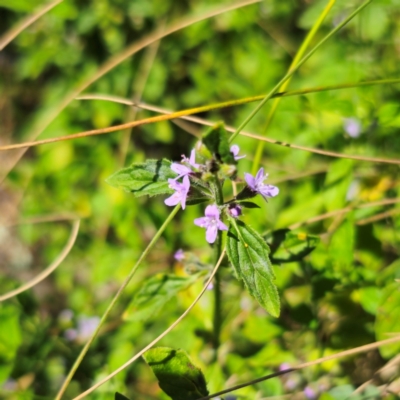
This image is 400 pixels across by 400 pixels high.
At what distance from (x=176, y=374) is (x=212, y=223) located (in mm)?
465

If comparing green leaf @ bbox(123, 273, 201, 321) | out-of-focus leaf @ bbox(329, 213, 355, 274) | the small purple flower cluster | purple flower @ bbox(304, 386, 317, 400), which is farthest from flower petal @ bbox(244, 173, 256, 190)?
purple flower @ bbox(304, 386, 317, 400)

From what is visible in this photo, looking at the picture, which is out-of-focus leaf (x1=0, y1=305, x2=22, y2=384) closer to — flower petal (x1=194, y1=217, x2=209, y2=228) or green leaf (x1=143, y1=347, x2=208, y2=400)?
green leaf (x1=143, y1=347, x2=208, y2=400)

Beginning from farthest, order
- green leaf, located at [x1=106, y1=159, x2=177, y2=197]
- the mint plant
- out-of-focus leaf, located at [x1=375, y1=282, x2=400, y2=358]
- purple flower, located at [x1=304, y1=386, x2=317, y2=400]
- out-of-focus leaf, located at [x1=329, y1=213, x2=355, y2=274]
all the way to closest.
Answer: purple flower, located at [x1=304, y1=386, x2=317, y2=400] < out-of-focus leaf, located at [x1=329, y1=213, x2=355, y2=274] < out-of-focus leaf, located at [x1=375, y1=282, x2=400, y2=358] < green leaf, located at [x1=106, y1=159, x2=177, y2=197] < the mint plant

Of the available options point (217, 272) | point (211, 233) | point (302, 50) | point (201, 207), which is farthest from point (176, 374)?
point (302, 50)

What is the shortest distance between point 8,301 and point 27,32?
186 centimetres

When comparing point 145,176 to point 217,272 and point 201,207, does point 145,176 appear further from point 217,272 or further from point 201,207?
point 201,207

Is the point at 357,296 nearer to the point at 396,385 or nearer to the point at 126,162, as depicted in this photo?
the point at 396,385

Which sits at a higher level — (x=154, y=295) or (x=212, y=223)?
(x=212, y=223)

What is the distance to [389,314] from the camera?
1544mm

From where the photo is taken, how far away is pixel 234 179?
1.14 metres

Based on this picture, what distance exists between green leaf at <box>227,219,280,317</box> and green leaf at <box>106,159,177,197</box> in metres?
0.23

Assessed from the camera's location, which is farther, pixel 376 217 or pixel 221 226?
pixel 376 217

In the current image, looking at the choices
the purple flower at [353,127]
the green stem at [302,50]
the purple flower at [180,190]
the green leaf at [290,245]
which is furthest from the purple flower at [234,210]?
the purple flower at [353,127]

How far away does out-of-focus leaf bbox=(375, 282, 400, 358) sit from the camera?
154 cm
